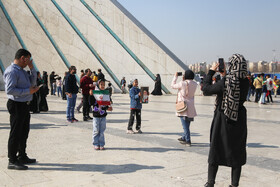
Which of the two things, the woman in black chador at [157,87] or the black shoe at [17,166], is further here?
the woman in black chador at [157,87]

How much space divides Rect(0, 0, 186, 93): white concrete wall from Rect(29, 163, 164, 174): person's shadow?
15.8m

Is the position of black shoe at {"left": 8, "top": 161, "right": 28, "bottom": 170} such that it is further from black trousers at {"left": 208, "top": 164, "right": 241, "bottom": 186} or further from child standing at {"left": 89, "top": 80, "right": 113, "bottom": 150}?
black trousers at {"left": 208, "top": 164, "right": 241, "bottom": 186}

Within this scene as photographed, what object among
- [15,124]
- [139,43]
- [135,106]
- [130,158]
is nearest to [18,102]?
[15,124]

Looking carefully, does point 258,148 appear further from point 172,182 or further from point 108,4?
point 108,4

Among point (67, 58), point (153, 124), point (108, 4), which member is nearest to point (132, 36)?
point (108, 4)

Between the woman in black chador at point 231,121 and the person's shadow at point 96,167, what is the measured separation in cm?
129

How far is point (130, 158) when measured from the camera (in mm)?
4926

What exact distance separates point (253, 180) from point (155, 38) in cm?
1722

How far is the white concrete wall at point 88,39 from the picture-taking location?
20.4 m

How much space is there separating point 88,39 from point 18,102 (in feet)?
58.2

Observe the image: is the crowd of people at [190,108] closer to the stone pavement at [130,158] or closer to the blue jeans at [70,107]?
the stone pavement at [130,158]

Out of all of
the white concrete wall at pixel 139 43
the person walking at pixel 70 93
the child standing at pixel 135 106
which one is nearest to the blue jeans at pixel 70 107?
the person walking at pixel 70 93

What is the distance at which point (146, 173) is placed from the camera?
165 inches

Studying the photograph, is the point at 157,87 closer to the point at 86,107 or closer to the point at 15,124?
the point at 86,107
